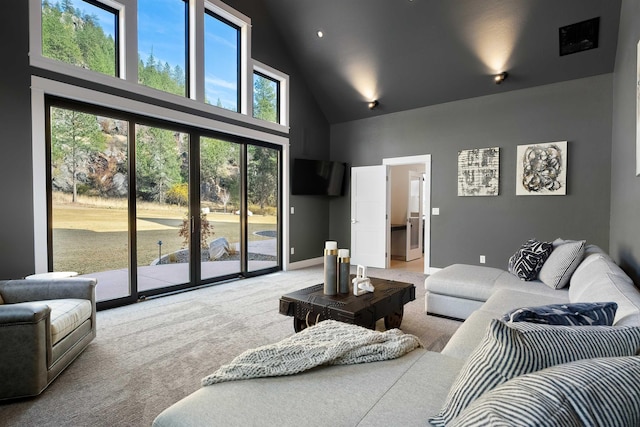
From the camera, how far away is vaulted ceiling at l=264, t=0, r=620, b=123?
4.10m

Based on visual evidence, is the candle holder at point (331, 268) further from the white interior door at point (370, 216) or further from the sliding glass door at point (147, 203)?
the white interior door at point (370, 216)

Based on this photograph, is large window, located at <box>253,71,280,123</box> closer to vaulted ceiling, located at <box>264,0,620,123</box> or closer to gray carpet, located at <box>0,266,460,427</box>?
vaulted ceiling, located at <box>264,0,620,123</box>

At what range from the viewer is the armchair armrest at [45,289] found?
97.1 inches

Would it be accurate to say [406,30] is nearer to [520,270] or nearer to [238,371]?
[520,270]

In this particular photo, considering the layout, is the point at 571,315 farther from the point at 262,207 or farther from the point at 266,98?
the point at 266,98

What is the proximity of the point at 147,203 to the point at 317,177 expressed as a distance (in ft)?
10.7

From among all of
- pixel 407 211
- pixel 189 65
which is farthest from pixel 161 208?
pixel 407 211

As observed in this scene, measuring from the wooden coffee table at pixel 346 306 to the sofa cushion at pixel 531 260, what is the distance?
1.29 metres

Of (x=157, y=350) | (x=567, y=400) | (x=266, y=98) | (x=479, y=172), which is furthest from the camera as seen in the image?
(x=266, y=98)

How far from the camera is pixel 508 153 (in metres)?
5.11

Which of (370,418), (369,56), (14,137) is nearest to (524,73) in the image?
(369,56)

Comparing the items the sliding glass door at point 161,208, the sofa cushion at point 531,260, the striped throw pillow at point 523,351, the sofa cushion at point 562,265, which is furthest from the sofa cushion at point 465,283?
the sliding glass door at point 161,208

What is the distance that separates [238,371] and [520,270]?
3.14m

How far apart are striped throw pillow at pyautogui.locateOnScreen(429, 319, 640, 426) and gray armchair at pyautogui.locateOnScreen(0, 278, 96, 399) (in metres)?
2.34
